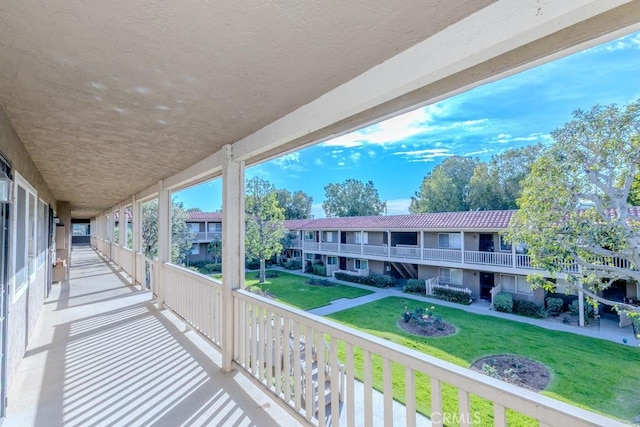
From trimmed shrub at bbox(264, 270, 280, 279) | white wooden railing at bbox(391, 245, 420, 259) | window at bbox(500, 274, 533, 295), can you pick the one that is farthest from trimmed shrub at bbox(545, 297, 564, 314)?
trimmed shrub at bbox(264, 270, 280, 279)

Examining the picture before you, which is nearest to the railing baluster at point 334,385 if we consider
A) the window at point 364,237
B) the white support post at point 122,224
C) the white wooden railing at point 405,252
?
the white support post at point 122,224

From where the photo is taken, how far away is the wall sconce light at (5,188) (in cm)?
235

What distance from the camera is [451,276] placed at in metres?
11.2

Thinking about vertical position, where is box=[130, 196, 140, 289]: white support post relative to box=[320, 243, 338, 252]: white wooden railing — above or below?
above

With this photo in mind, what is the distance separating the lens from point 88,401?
8.32 feet

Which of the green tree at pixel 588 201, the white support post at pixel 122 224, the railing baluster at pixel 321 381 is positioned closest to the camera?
the railing baluster at pixel 321 381

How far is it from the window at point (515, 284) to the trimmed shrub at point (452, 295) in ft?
4.79

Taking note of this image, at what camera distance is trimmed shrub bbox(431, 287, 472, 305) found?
9886mm

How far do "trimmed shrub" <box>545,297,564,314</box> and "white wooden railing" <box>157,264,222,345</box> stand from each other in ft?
24.7

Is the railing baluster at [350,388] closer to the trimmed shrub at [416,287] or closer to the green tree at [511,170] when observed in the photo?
the green tree at [511,170]

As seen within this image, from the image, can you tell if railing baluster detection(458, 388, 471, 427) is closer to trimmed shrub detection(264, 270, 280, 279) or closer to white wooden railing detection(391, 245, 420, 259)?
white wooden railing detection(391, 245, 420, 259)

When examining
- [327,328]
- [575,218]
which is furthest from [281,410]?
[575,218]

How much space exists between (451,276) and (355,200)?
566 inches

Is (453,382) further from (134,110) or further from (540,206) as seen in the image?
(540,206)
